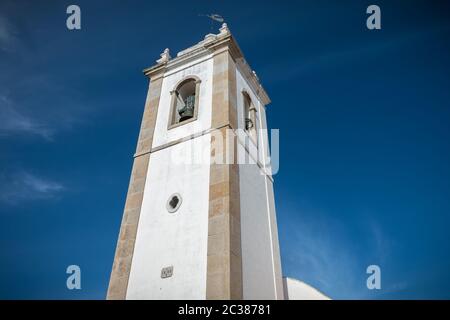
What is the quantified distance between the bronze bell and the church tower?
0.04 m

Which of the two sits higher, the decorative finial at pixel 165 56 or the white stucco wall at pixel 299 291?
the decorative finial at pixel 165 56

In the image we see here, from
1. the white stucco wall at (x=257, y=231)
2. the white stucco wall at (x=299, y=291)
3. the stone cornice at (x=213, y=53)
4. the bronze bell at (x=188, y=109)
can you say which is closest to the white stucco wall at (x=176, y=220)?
the bronze bell at (x=188, y=109)

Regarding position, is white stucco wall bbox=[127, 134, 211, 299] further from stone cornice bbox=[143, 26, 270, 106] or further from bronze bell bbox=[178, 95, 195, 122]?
stone cornice bbox=[143, 26, 270, 106]

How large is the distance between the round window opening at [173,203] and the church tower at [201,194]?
0.08 ft

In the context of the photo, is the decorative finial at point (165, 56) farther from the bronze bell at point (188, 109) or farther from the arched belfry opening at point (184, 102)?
the bronze bell at point (188, 109)

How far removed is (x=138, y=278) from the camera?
7422mm

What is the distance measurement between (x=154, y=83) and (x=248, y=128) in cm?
379

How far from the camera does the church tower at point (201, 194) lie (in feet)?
22.8

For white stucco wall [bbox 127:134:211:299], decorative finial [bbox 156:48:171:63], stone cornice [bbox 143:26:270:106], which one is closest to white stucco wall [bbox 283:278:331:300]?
white stucco wall [bbox 127:134:211:299]
